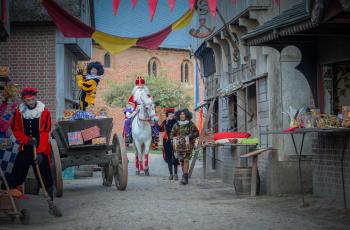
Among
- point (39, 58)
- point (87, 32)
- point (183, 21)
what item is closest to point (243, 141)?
point (183, 21)

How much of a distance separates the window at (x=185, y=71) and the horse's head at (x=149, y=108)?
42074 mm

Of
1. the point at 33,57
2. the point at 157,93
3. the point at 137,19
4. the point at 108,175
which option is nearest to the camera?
the point at 108,175

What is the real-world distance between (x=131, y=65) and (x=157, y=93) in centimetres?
703

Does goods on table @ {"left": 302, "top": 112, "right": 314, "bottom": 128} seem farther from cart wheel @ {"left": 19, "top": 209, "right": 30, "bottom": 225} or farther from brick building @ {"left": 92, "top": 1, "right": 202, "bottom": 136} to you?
brick building @ {"left": 92, "top": 1, "right": 202, "bottom": 136}

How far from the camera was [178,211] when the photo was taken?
33.9 ft

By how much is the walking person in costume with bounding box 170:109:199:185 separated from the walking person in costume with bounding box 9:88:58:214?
6.02 m

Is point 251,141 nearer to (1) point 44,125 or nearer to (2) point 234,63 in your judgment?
(2) point 234,63

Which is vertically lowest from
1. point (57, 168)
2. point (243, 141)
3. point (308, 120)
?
point (57, 168)

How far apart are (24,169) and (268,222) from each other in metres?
3.79

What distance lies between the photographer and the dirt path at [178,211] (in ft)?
29.1

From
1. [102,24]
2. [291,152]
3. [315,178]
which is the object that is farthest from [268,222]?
[102,24]

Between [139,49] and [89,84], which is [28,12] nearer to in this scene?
[89,84]

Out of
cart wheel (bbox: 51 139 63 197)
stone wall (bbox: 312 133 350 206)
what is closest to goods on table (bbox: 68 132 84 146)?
cart wheel (bbox: 51 139 63 197)

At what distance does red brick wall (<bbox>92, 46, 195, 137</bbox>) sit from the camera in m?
56.2
